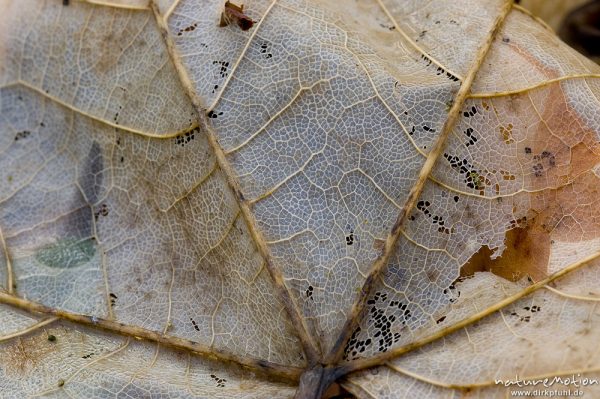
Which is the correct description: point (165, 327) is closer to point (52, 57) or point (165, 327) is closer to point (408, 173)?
point (408, 173)

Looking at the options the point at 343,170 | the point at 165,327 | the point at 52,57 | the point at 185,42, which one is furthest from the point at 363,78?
the point at 52,57

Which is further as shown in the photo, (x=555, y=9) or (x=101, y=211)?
(x=555, y=9)

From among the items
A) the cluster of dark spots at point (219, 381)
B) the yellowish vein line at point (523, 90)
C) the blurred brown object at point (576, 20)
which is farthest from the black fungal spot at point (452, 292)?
the blurred brown object at point (576, 20)

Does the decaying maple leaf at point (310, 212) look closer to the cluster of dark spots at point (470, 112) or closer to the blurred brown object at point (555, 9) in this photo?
the cluster of dark spots at point (470, 112)

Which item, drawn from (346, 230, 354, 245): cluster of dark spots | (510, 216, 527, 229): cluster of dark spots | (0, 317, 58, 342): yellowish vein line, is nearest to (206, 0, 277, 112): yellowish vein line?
(346, 230, 354, 245): cluster of dark spots

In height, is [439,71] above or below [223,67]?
above

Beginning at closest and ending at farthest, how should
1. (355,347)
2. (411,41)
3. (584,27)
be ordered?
(355,347) → (411,41) → (584,27)

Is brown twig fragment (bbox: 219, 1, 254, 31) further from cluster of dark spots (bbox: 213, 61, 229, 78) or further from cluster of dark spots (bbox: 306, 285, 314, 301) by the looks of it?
cluster of dark spots (bbox: 306, 285, 314, 301)

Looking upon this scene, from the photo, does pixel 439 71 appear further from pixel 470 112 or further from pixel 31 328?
pixel 31 328

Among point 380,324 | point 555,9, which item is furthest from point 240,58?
point 555,9
